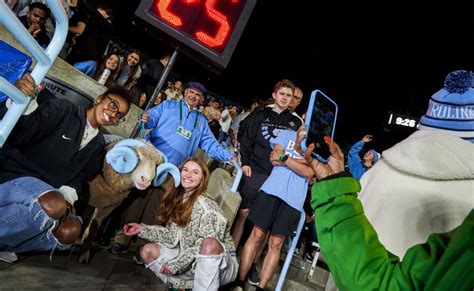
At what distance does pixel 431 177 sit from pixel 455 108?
301 mm

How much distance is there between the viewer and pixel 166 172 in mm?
3182

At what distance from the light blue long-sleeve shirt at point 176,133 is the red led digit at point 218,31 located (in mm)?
965

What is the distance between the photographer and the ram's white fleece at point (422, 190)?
0.92 meters

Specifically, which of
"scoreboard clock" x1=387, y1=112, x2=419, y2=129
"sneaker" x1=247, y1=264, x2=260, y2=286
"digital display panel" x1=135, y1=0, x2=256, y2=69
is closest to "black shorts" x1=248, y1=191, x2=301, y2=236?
"sneaker" x1=247, y1=264, x2=260, y2=286

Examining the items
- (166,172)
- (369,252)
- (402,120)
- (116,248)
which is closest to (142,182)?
(166,172)

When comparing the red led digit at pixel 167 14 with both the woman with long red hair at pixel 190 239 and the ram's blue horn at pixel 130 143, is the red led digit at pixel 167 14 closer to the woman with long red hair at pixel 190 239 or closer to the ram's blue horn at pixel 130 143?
the ram's blue horn at pixel 130 143

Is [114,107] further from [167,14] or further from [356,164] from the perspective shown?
[356,164]

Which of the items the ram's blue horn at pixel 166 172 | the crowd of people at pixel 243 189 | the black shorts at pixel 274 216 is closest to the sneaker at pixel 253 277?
the crowd of people at pixel 243 189

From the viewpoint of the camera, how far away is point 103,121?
109 inches

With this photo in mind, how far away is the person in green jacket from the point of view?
671 mm

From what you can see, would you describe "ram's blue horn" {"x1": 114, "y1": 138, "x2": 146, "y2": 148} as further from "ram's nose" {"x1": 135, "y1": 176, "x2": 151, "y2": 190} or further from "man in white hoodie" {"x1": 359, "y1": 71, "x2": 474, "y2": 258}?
"man in white hoodie" {"x1": 359, "y1": 71, "x2": 474, "y2": 258}

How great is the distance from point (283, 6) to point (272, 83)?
3100mm

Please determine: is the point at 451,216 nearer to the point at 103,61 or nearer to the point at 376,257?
the point at 376,257

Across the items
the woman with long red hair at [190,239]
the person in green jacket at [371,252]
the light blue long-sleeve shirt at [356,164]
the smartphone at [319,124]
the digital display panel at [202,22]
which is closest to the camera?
the person in green jacket at [371,252]
